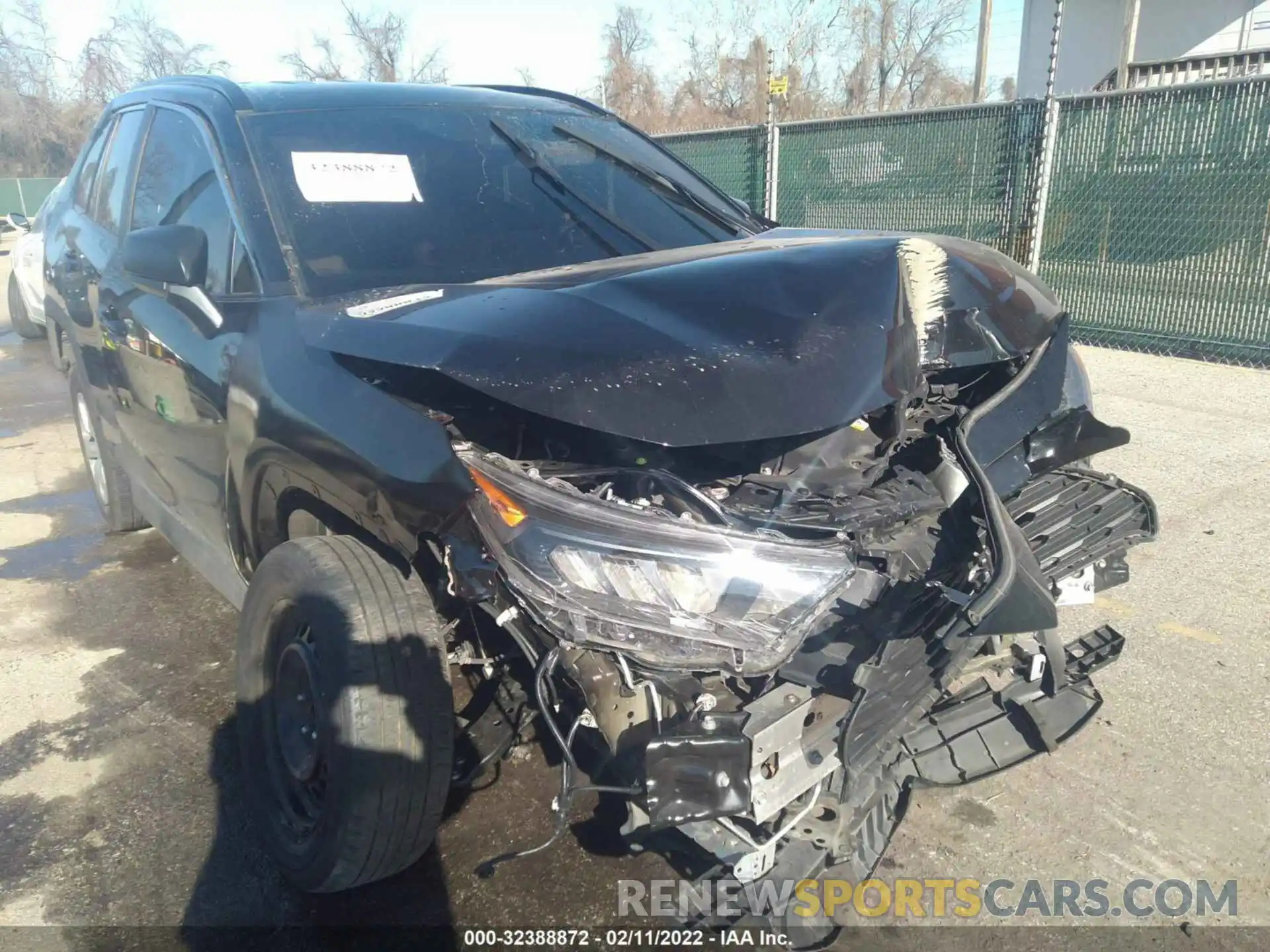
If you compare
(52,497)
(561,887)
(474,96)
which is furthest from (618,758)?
(52,497)

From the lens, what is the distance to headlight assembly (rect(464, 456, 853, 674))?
1.79 meters

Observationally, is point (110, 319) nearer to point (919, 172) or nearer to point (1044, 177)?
point (1044, 177)

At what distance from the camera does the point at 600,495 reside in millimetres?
1945

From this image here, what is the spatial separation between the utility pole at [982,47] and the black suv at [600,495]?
58.5 feet

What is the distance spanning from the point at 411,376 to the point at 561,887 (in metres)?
1.33

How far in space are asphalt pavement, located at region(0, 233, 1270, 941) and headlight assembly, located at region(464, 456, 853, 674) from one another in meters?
0.92

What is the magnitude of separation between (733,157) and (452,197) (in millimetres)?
9156

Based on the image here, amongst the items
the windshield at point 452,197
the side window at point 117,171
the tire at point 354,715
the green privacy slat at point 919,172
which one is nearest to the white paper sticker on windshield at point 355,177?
the windshield at point 452,197

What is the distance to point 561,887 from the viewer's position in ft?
7.85

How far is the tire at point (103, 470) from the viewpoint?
4.34 metres

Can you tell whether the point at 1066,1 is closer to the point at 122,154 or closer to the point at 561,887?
the point at 122,154

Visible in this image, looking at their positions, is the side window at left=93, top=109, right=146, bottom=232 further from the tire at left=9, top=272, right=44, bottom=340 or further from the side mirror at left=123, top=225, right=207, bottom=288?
the tire at left=9, top=272, right=44, bottom=340

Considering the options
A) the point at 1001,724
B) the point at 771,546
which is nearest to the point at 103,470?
the point at 771,546

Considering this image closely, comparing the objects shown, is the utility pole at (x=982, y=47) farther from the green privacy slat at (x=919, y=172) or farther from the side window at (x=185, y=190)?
the side window at (x=185, y=190)
